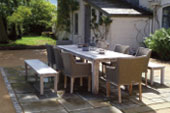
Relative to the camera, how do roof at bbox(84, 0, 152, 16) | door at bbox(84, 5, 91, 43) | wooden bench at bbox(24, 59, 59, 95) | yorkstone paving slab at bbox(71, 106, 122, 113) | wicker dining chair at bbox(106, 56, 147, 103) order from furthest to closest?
door at bbox(84, 5, 91, 43) < roof at bbox(84, 0, 152, 16) < wooden bench at bbox(24, 59, 59, 95) < wicker dining chair at bbox(106, 56, 147, 103) < yorkstone paving slab at bbox(71, 106, 122, 113)

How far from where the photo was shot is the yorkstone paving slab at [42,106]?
Answer: 4234 mm

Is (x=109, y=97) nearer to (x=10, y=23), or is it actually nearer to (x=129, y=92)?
(x=129, y=92)

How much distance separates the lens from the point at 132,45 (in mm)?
11961

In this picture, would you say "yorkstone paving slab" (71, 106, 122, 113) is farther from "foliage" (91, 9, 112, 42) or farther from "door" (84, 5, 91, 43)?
"door" (84, 5, 91, 43)

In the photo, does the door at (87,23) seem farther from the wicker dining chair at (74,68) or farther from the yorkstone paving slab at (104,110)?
the yorkstone paving slab at (104,110)

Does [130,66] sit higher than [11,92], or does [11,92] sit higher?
[130,66]

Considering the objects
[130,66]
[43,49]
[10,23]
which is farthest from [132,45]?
[10,23]

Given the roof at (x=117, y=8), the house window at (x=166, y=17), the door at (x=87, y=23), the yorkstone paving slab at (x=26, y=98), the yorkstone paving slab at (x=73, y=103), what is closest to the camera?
the yorkstone paving slab at (x=73, y=103)

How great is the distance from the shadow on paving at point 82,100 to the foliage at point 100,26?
19.4 ft

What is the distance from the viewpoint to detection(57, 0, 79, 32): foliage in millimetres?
14898

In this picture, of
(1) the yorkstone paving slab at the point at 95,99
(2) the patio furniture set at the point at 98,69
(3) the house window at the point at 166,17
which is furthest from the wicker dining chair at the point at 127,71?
(3) the house window at the point at 166,17

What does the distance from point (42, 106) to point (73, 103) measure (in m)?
0.58

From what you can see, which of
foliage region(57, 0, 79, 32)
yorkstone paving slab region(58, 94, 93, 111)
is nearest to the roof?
foliage region(57, 0, 79, 32)

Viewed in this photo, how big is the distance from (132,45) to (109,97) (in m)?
7.36
